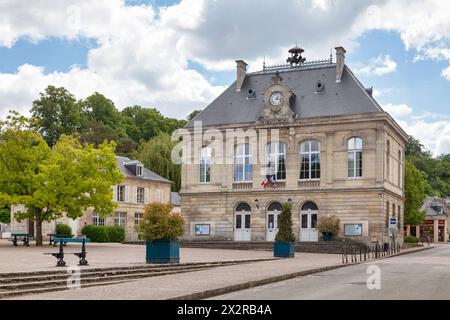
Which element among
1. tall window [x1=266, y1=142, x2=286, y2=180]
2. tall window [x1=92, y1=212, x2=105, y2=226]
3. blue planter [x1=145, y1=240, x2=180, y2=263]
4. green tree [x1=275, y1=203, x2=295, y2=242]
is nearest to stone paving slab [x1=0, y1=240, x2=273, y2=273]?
blue planter [x1=145, y1=240, x2=180, y2=263]

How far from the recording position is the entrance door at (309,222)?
44.8 m

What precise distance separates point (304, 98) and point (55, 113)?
43.8m

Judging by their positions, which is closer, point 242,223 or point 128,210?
point 242,223

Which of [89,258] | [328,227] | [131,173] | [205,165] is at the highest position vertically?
[205,165]

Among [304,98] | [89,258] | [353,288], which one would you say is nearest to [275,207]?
[304,98]

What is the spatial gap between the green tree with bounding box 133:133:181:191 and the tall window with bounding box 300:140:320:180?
24.8 metres

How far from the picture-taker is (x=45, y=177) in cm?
3816

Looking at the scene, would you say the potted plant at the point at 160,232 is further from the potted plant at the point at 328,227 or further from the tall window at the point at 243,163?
the tall window at the point at 243,163

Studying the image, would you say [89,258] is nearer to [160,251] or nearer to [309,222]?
[160,251]

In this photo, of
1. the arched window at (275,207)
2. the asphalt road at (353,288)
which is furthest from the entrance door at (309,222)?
the asphalt road at (353,288)

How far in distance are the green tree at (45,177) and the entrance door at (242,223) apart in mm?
10523

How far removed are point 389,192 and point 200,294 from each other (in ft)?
110

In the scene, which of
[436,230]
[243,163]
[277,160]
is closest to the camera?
[277,160]
